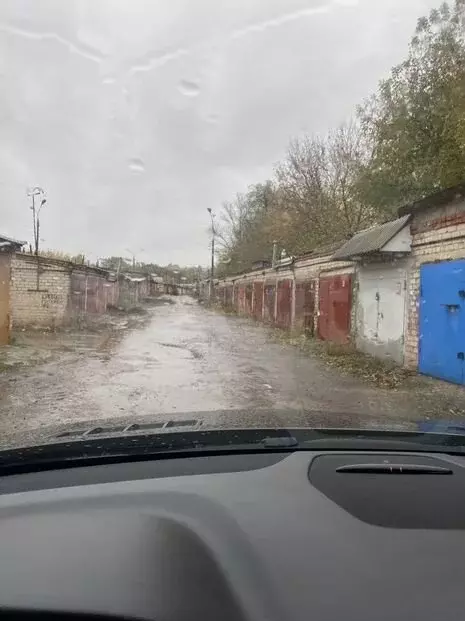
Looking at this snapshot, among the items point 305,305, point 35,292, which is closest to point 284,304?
point 305,305

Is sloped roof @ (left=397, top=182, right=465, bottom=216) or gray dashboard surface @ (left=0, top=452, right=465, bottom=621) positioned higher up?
sloped roof @ (left=397, top=182, right=465, bottom=216)

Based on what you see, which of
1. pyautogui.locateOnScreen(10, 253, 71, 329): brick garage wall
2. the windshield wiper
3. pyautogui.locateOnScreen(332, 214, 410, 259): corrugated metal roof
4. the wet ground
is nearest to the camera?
the windshield wiper

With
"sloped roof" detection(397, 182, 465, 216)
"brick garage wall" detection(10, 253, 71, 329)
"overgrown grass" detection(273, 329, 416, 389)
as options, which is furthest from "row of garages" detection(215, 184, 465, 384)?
"brick garage wall" detection(10, 253, 71, 329)

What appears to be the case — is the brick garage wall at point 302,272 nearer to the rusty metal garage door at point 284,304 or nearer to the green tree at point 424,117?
the rusty metal garage door at point 284,304

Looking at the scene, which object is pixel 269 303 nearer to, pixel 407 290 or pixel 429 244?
pixel 407 290

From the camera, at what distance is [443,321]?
366 inches

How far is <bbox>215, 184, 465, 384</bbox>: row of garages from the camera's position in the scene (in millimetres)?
9023

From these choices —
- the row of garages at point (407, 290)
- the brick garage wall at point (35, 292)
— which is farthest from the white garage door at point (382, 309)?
the brick garage wall at point (35, 292)

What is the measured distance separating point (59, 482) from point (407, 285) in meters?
9.74

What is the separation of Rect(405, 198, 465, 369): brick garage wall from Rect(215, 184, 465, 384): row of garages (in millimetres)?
15

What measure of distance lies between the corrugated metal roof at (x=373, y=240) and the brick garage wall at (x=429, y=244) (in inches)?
12.2

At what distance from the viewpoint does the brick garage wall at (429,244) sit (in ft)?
29.4

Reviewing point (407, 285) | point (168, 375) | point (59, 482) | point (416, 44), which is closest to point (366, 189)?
point (416, 44)

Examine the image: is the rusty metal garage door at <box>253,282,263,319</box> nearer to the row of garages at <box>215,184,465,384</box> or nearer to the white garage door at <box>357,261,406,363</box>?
the row of garages at <box>215,184,465,384</box>
